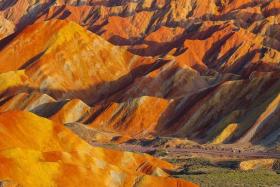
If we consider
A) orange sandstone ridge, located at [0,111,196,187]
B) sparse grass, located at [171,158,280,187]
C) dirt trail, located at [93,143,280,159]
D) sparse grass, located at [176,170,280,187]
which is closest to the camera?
orange sandstone ridge, located at [0,111,196,187]

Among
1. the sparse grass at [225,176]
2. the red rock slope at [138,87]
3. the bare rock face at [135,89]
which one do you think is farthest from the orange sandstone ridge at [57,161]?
the red rock slope at [138,87]

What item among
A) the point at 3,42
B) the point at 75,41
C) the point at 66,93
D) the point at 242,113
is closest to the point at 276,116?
the point at 242,113

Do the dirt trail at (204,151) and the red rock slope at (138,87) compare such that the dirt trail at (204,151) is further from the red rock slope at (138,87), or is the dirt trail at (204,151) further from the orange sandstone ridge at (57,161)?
the orange sandstone ridge at (57,161)

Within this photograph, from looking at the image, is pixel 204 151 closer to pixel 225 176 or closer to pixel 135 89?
pixel 225 176

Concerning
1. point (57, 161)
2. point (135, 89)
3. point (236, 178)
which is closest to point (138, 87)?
point (135, 89)

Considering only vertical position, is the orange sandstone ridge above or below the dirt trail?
above

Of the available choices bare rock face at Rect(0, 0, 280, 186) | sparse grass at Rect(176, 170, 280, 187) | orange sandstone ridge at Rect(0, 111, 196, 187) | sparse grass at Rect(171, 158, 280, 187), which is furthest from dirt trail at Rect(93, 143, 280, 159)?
orange sandstone ridge at Rect(0, 111, 196, 187)

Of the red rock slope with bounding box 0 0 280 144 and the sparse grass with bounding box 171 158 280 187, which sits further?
the red rock slope with bounding box 0 0 280 144

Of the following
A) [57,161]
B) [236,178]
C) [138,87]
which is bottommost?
[138,87]

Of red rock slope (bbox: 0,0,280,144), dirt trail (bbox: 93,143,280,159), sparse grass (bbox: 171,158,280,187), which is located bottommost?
red rock slope (bbox: 0,0,280,144)

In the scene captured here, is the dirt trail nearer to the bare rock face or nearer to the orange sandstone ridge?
the bare rock face

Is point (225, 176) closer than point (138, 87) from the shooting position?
Yes
